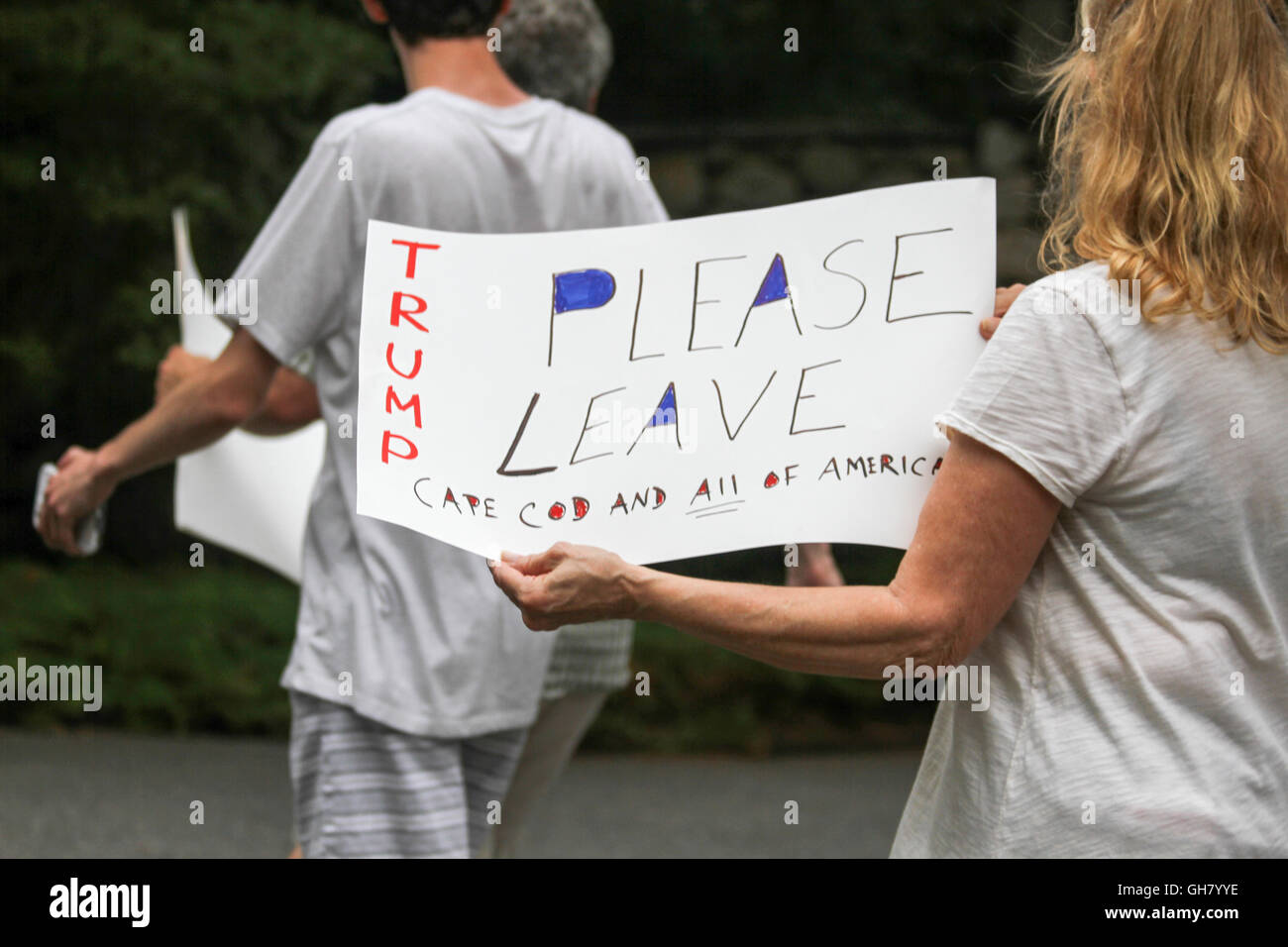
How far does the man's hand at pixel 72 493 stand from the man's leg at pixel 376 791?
60cm

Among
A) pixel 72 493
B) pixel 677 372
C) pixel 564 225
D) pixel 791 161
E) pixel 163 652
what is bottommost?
pixel 163 652

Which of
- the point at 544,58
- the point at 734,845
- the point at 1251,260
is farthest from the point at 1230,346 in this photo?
the point at 734,845

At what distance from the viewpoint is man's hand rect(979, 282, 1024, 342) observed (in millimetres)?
1814

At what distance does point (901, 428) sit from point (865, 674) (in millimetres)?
293

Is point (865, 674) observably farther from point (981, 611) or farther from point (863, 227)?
point (863, 227)

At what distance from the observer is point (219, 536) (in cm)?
309

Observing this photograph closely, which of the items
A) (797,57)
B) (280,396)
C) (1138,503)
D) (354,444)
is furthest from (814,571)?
(797,57)

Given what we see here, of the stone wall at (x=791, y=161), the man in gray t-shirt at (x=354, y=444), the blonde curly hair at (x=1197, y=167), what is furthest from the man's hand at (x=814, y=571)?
the stone wall at (x=791, y=161)

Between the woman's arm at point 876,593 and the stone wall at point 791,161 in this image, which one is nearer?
the woman's arm at point 876,593

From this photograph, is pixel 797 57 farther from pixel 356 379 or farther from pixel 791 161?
pixel 356 379

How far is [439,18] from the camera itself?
2.56m

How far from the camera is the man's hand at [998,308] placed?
1814 mm

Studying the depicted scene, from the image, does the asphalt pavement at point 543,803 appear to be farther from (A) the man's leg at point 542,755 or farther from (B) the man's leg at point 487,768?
(B) the man's leg at point 487,768

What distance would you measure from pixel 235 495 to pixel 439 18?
106cm
